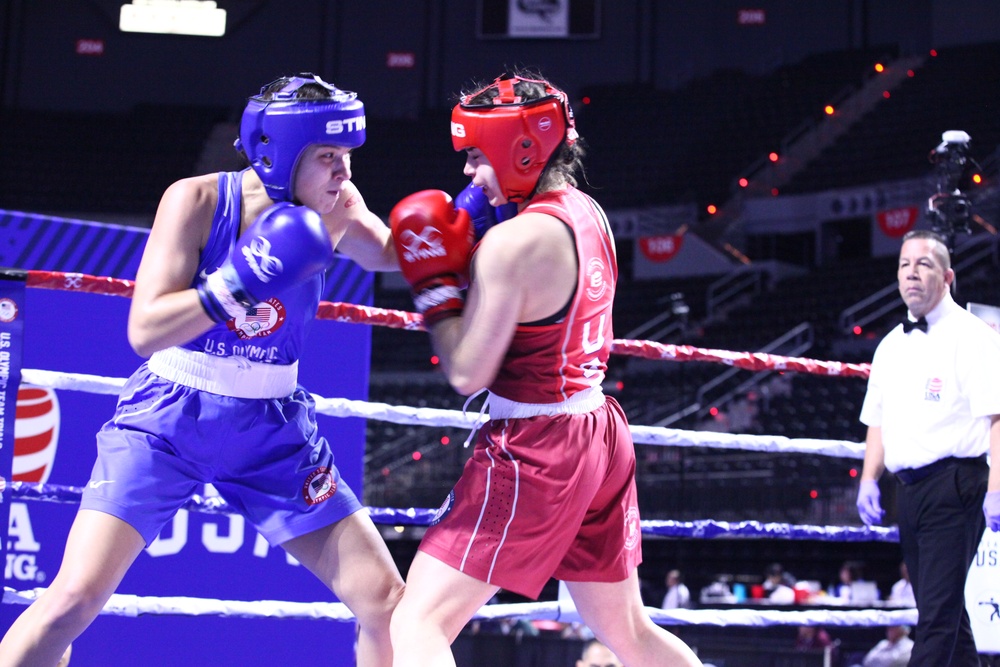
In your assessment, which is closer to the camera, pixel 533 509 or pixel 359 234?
pixel 533 509

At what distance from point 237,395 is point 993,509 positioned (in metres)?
1.96

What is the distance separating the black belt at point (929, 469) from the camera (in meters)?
2.97

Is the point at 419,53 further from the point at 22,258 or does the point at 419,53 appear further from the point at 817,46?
the point at 22,258

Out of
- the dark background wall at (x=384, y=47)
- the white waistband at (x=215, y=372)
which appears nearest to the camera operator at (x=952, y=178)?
the white waistband at (x=215, y=372)

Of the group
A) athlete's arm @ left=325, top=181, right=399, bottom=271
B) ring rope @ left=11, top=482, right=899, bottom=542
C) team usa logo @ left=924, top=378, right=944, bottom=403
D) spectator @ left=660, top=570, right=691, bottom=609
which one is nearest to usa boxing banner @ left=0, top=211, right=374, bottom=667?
ring rope @ left=11, top=482, right=899, bottom=542

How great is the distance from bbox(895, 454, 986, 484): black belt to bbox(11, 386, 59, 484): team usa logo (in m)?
2.39

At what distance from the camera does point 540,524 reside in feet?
5.80

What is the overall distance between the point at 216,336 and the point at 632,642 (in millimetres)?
923

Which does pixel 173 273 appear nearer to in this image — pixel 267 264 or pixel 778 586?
pixel 267 264

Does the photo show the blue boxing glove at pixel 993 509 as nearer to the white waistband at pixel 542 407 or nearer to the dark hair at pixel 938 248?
the dark hair at pixel 938 248

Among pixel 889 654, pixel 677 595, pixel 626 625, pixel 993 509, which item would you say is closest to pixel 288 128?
pixel 626 625

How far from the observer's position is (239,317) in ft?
6.09

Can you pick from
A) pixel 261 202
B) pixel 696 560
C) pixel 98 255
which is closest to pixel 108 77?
pixel 696 560

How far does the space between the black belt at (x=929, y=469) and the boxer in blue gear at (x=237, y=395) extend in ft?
5.75
